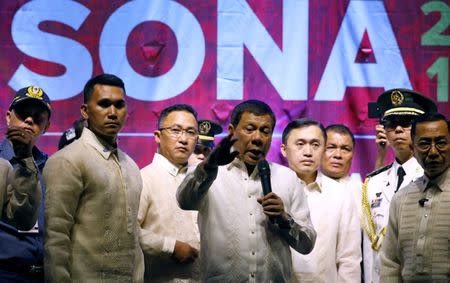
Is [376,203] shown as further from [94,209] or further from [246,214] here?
[94,209]

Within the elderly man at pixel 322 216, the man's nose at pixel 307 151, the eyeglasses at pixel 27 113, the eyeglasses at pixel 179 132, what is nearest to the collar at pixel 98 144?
the eyeglasses at pixel 27 113

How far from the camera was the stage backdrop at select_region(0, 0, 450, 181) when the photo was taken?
6871mm

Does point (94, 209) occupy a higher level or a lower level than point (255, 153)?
lower

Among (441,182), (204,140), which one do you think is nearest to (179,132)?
(204,140)

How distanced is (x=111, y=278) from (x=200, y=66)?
314 centimetres

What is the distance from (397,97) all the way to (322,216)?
85 centimetres

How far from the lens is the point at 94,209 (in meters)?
4.06

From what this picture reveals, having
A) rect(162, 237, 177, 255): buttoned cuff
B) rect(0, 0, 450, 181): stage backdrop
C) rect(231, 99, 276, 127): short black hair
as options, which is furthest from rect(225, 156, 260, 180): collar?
rect(0, 0, 450, 181): stage backdrop

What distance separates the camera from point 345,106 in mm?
7035

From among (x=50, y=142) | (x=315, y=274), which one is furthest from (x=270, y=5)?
(x=315, y=274)

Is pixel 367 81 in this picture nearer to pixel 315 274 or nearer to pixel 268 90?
pixel 268 90

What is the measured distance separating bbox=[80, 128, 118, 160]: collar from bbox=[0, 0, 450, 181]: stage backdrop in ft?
8.59

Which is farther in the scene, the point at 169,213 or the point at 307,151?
the point at 307,151

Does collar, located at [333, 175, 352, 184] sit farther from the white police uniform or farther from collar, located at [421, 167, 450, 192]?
collar, located at [421, 167, 450, 192]
